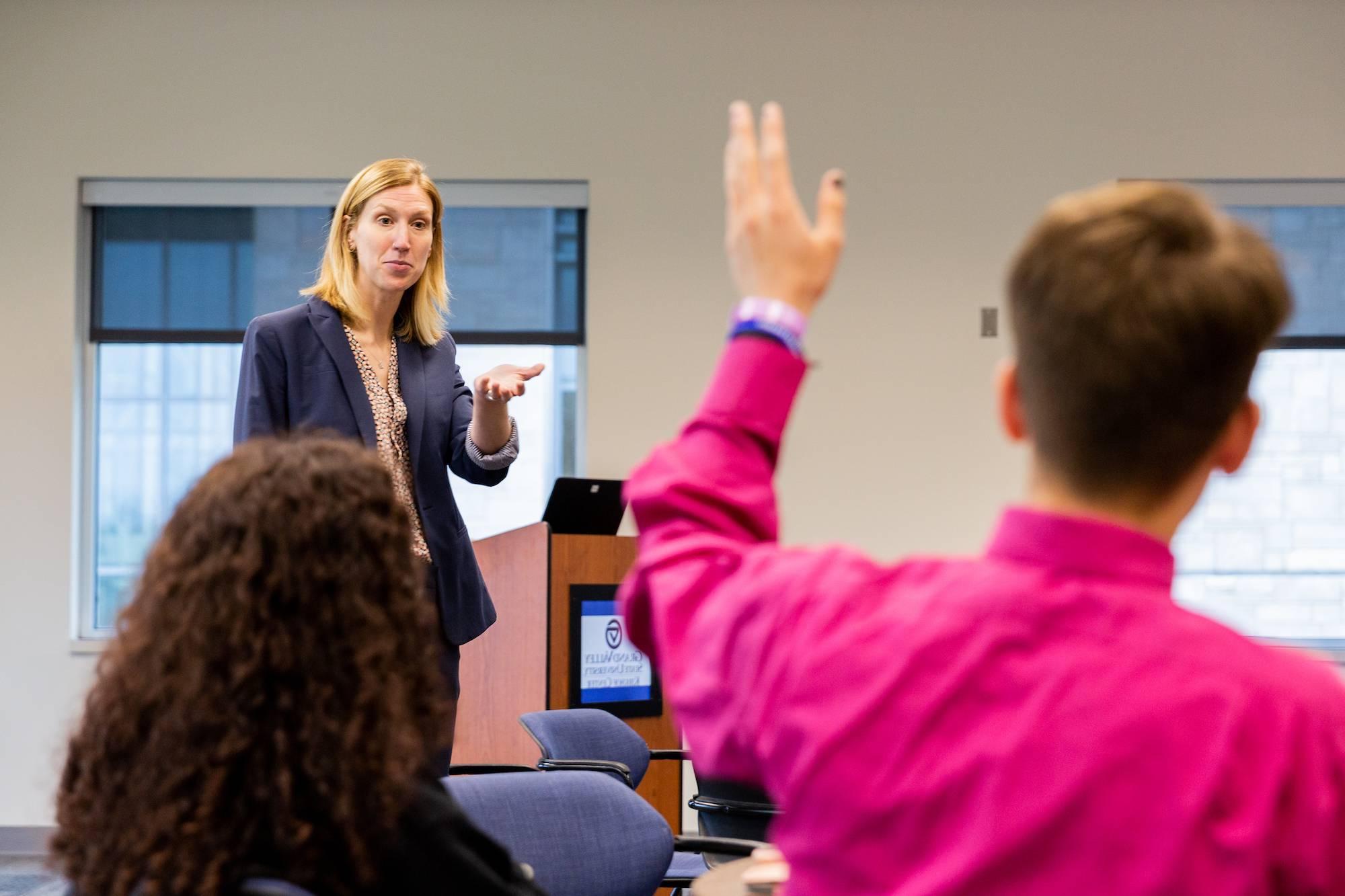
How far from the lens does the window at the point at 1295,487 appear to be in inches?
217

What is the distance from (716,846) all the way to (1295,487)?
424 cm

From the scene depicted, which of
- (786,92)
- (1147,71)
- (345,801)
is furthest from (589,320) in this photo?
(345,801)

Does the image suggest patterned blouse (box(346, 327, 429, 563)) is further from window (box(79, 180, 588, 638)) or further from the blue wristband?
window (box(79, 180, 588, 638))

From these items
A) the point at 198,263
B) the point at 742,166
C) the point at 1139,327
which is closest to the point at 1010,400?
the point at 1139,327

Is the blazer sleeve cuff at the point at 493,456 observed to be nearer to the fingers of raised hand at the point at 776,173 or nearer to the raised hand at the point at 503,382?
the raised hand at the point at 503,382

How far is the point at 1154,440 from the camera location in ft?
2.23

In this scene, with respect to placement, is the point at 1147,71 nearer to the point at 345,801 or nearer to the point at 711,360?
the point at 711,360

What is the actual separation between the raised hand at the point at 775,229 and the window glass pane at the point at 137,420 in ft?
17.2

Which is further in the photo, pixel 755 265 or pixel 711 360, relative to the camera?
pixel 711 360

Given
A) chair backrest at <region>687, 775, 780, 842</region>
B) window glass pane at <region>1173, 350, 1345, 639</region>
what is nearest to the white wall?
window glass pane at <region>1173, 350, 1345, 639</region>

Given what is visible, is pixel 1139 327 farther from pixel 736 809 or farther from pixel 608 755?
pixel 608 755

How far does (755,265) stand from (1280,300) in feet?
0.93

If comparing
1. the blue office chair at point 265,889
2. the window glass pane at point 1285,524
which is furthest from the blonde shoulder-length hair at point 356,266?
the window glass pane at point 1285,524

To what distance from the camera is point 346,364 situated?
7.47 feet
